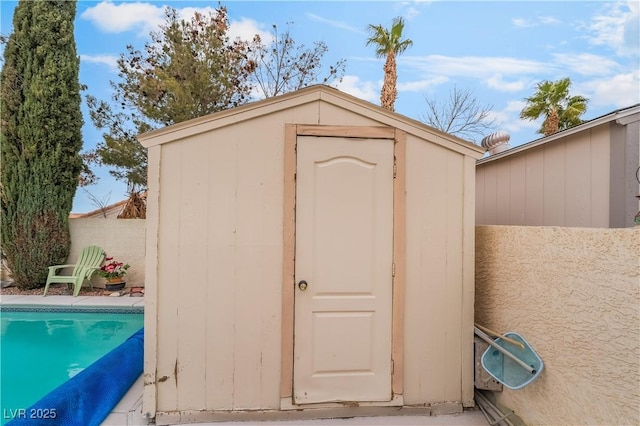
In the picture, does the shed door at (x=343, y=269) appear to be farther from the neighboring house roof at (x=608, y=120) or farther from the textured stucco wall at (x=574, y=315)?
the neighboring house roof at (x=608, y=120)

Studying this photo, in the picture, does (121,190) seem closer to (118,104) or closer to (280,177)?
(118,104)

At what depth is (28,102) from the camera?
6.94 metres

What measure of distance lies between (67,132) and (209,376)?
717 cm

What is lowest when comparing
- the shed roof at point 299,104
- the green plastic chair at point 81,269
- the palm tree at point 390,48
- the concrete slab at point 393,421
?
the concrete slab at point 393,421

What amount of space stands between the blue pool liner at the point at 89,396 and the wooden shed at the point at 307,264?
43 cm

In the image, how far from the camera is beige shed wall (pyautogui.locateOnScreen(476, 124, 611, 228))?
2.99m

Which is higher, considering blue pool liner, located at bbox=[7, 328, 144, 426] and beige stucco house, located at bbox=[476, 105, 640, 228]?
beige stucco house, located at bbox=[476, 105, 640, 228]

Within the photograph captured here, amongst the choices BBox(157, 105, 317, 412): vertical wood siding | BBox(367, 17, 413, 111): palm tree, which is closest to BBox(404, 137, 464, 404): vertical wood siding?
BBox(157, 105, 317, 412): vertical wood siding

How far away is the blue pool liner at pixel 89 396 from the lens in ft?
7.30

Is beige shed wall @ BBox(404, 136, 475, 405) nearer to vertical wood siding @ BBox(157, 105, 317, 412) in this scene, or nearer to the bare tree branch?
vertical wood siding @ BBox(157, 105, 317, 412)

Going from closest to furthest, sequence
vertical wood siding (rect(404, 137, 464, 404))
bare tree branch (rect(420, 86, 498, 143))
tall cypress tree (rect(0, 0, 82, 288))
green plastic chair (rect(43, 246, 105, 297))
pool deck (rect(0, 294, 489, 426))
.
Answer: pool deck (rect(0, 294, 489, 426)) < vertical wood siding (rect(404, 137, 464, 404)) < green plastic chair (rect(43, 246, 105, 297)) < tall cypress tree (rect(0, 0, 82, 288)) < bare tree branch (rect(420, 86, 498, 143))

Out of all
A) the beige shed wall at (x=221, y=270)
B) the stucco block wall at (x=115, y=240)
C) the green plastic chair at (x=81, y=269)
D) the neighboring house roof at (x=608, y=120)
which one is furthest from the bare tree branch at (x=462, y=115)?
the beige shed wall at (x=221, y=270)

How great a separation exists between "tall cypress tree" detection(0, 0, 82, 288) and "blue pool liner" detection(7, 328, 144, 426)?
563 centimetres

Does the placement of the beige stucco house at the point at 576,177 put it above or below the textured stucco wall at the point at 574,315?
above
